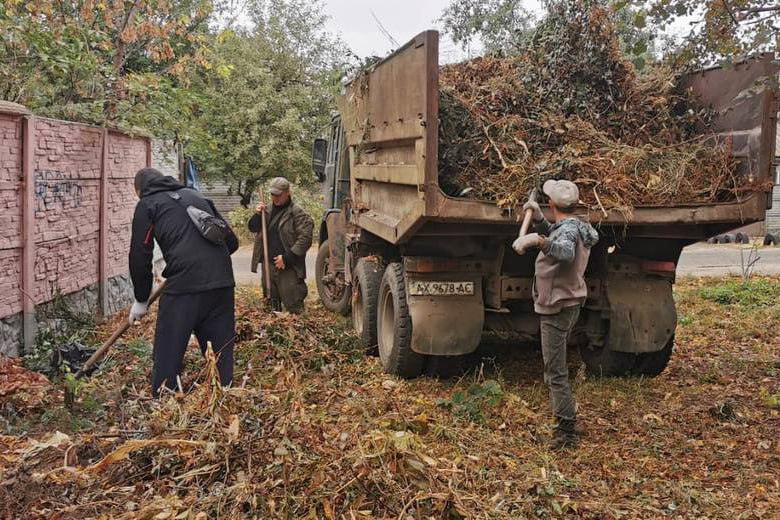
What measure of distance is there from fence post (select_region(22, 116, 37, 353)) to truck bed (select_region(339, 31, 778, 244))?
293cm

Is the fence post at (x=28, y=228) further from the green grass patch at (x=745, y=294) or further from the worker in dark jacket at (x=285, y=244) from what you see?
the green grass patch at (x=745, y=294)

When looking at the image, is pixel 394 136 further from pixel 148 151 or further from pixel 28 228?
pixel 148 151

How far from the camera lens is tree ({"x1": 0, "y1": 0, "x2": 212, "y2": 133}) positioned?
318 inches

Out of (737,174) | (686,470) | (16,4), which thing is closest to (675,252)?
(737,174)

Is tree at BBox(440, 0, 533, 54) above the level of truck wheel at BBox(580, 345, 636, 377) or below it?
above

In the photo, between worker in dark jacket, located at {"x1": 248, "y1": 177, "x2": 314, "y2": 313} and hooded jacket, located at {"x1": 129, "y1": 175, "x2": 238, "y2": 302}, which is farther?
worker in dark jacket, located at {"x1": 248, "y1": 177, "x2": 314, "y2": 313}

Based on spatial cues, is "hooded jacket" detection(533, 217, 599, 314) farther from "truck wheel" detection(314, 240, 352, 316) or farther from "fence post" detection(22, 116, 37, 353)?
"fence post" detection(22, 116, 37, 353)

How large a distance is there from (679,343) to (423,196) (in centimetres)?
409

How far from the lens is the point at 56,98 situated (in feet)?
30.9

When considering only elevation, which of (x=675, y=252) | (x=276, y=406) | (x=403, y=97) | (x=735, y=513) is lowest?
(x=735, y=513)

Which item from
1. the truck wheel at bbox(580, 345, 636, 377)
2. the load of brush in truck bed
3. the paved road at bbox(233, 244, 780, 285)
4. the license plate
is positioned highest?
the load of brush in truck bed

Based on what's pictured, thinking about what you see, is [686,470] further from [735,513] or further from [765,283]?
[765,283]

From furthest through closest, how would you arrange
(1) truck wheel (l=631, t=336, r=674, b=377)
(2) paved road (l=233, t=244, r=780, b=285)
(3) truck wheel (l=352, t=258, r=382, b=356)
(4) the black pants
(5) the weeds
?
(2) paved road (l=233, t=244, r=780, b=285) → (3) truck wheel (l=352, t=258, r=382, b=356) → (1) truck wheel (l=631, t=336, r=674, b=377) → (5) the weeds → (4) the black pants

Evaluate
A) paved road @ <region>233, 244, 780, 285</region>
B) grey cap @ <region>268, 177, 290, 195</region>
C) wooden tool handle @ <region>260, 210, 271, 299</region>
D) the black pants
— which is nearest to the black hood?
the black pants
